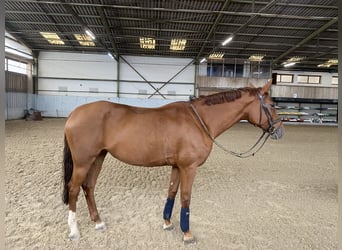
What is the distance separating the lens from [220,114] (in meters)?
2.95

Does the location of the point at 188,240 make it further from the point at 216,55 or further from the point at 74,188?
the point at 216,55

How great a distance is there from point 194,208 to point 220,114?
1561 mm

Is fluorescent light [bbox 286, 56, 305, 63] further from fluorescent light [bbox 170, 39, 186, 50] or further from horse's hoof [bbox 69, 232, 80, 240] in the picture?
horse's hoof [bbox 69, 232, 80, 240]

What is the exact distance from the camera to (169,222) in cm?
314

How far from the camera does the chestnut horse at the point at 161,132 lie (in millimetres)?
2793

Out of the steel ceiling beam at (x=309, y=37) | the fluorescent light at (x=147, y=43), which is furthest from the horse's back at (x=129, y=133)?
the fluorescent light at (x=147, y=43)

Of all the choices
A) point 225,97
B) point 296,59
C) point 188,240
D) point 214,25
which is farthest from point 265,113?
point 296,59

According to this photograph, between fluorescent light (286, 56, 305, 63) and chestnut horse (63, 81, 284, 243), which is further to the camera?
fluorescent light (286, 56, 305, 63)

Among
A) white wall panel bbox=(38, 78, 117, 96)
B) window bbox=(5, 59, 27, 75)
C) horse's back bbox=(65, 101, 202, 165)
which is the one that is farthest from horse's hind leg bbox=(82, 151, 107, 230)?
white wall panel bbox=(38, 78, 117, 96)

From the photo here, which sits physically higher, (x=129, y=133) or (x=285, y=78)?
(x=285, y=78)

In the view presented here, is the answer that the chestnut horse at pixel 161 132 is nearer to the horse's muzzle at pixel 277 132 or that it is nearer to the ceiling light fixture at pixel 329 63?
the horse's muzzle at pixel 277 132

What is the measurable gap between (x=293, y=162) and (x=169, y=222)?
503 cm

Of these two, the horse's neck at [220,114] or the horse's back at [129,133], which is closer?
the horse's back at [129,133]

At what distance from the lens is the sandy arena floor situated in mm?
2842
